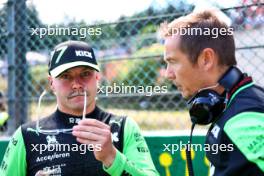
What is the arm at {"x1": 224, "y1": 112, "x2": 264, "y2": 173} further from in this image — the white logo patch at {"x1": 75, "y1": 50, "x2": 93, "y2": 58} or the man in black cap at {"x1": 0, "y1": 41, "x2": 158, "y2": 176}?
the white logo patch at {"x1": 75, "y1": 50, "x2": 93, "y2": 58}

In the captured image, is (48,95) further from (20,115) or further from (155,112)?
(155,112)

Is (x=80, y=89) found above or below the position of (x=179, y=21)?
below

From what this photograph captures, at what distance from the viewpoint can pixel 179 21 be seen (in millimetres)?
2188

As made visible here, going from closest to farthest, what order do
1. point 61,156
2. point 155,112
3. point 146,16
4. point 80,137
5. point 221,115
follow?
point 221,115 < point 80,137 < point 61,156 < point 146,16 < point 155,112

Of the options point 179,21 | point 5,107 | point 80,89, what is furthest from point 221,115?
point 5,107

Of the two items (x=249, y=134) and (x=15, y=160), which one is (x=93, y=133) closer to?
(x=15, y=160)

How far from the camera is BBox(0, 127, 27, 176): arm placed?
2.97 metres

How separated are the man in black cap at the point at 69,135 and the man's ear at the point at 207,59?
97cm

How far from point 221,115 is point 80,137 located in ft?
A: 2.75

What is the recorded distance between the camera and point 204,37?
2.03 metres
